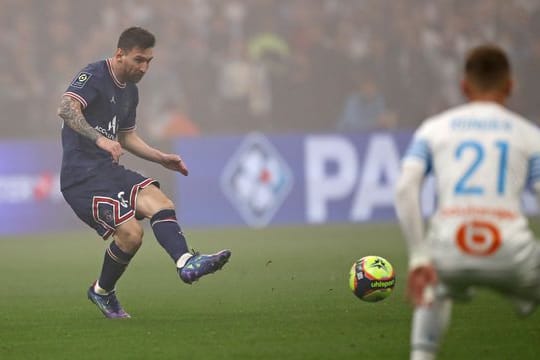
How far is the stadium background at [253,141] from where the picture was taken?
9.83 meters

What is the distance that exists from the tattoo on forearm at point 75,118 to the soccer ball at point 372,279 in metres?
2.16

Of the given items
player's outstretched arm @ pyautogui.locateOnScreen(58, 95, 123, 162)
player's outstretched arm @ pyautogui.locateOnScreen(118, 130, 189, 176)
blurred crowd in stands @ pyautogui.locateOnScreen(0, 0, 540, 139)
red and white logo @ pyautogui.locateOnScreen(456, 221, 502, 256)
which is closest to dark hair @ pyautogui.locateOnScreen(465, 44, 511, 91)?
red and white logo @ pyautogui.locateOnScreen(456, 221, 502, 256)

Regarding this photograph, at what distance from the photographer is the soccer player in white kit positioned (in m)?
5.48

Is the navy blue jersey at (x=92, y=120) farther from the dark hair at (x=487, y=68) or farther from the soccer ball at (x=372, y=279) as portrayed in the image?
the dark hair at (x=487, y=68)

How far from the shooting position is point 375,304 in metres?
9.77

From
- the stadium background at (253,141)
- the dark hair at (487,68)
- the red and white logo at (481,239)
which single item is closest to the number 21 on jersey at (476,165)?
the red and white logo at (481,239)

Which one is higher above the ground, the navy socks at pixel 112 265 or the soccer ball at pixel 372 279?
the navy socks at pixel 112 265

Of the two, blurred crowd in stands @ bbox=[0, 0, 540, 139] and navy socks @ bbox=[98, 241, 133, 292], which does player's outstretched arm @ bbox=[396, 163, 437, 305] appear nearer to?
navy socks @ bbox=[98, 241, 133, 292]

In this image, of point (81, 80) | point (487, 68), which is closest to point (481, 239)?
point (487, 68)

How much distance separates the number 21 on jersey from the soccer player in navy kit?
3705 mm

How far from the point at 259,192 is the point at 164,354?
12.1 metres

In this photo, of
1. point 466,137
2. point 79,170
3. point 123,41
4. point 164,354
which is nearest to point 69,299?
point 79,170

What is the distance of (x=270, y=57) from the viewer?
22.4m

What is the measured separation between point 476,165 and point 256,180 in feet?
45.1
